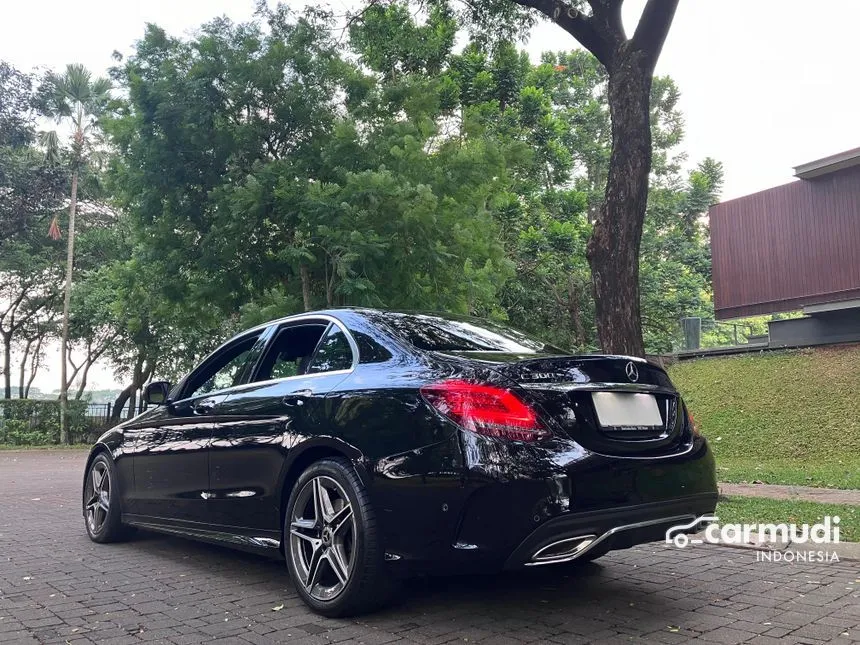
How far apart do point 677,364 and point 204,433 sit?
669 inches

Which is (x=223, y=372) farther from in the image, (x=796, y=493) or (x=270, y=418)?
(x=796, y=493)

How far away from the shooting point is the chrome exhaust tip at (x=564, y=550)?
3.23m

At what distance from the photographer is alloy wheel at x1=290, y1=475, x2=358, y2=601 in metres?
3.70

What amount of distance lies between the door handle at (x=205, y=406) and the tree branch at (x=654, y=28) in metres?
6.14

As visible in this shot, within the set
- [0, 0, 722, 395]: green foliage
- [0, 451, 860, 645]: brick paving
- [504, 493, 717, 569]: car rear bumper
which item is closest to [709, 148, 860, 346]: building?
[0, 0, 722, 395]: green foliage

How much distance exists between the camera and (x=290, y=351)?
474cm

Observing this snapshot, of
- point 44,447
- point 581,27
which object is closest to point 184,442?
point 581,27

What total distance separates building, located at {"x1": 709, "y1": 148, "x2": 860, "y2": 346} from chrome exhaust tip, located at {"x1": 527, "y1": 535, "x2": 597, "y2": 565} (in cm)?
1841

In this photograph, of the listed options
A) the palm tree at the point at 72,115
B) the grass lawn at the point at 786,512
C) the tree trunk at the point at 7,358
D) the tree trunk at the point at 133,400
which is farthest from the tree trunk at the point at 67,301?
the grass lawn at the point at 786,512

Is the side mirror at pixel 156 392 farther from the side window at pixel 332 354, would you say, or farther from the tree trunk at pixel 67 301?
the tree trunk at pixel 67 301

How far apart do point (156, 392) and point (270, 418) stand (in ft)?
6.13

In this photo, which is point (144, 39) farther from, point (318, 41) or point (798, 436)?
point (798, 436)

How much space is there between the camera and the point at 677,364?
19828 millimetres

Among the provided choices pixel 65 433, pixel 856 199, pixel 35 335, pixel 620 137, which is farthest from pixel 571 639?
pixel 35 335
